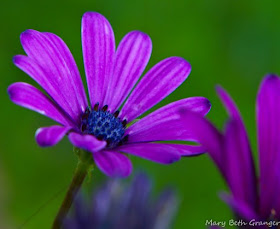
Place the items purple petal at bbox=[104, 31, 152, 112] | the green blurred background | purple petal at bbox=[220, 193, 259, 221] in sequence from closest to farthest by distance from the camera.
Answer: purple petal at bbox=[220, 193, 259, 221], purple petal at bbox=[104, 31, 152, 112], the green blurred background

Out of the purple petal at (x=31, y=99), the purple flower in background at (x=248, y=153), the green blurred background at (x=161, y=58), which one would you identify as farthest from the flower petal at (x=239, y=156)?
the green blurred background at (x=161, y=58)

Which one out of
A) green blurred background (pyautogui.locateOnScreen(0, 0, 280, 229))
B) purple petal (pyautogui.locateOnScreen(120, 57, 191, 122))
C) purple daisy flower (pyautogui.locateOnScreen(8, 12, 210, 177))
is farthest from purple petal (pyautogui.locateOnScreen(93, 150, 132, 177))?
green blurred background (pyautogui.locateOnScreen(0, 0, 280, 229))

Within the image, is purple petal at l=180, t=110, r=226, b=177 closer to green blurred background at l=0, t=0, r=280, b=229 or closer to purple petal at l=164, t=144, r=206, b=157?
purple petal at l=164, t=144, r=206, b=157

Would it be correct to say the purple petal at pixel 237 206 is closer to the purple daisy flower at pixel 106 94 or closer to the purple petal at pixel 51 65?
the purple daisy flower at pixel 106 94

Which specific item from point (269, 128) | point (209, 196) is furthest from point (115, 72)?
point (209, 196)

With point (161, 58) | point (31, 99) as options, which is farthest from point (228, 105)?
point (161, 58)

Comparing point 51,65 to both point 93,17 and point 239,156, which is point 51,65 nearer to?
point 93,17
